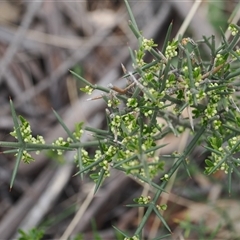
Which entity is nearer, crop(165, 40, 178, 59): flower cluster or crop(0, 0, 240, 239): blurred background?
crop(165, 40, 178, 59): flower cluster

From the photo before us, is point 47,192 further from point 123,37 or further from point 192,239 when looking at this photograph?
point 123,37

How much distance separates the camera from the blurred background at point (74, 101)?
174 centimetres

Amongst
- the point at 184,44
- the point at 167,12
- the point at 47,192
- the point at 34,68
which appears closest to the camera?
the point at 184,44

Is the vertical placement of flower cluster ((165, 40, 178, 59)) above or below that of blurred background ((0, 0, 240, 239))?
above

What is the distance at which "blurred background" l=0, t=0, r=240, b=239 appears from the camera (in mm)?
1740

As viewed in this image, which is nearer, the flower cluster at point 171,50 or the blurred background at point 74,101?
the flower cluster at point 171,50

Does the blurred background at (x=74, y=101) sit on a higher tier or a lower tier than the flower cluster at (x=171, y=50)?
lower

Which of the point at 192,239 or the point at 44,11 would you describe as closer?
the point at 192,239

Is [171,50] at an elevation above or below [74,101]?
above

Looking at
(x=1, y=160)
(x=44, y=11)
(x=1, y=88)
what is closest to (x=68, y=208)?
(x=1, y=160)

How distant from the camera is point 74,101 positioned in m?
2.01

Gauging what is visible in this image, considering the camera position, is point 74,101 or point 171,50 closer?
point 171,50

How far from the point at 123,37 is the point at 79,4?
10.3 inches

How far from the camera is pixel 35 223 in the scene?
173 centimetres
